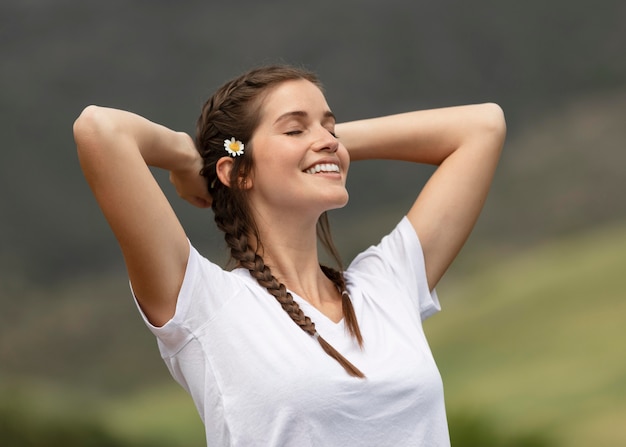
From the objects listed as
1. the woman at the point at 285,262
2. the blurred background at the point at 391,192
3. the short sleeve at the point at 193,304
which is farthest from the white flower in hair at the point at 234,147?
the blurred background at the point at 391,192

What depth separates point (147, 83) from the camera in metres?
3.32

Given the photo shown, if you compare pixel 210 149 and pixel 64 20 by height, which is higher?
pixel 64 20

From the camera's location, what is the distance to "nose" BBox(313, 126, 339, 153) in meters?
1.62

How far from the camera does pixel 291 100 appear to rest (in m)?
1.68

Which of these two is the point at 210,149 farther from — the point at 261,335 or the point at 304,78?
the point at 261,335

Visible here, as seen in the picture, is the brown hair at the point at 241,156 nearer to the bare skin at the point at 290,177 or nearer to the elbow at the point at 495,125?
the bare skin at the point at 290,177

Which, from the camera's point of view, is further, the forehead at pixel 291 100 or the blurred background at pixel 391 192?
the blurred background at pixel 391 192

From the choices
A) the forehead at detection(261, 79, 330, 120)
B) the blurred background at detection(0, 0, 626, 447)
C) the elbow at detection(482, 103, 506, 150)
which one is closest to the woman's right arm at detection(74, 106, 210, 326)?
the forehead at detection(261, 79, 330, 120)

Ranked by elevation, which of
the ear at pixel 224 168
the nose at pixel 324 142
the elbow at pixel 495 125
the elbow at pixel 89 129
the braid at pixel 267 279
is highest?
the elbow at pixel 495 125

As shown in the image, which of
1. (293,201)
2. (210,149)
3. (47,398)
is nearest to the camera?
(293,201)

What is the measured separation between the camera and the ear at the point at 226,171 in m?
1.68

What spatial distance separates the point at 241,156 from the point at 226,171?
4cm

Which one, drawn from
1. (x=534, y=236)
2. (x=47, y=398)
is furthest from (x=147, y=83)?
(x=534, y=236)

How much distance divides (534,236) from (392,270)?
1801 mm
